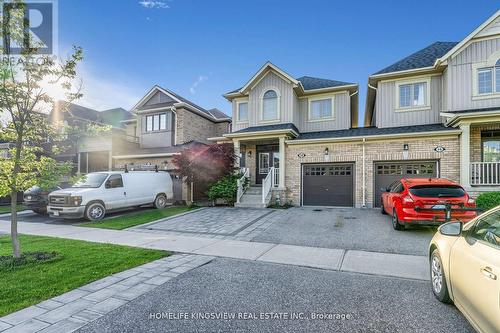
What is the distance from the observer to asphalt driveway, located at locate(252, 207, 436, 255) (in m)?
6.55

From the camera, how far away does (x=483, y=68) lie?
1218cm

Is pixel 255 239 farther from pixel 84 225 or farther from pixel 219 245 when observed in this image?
pixel 84 225

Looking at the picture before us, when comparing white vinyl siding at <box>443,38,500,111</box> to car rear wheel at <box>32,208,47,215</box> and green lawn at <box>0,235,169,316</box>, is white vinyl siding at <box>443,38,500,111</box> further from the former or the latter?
car rear wheel at <box>32,208,47,215</box>

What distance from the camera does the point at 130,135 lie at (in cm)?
2181

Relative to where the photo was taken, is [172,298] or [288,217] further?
[288,217]

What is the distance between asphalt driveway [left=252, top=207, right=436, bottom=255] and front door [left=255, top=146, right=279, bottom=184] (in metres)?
5.85

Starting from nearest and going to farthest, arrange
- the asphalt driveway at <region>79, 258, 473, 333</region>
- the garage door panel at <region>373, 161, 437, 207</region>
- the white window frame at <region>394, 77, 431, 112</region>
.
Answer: the asphalt driveway at <region>79, 258, 473, 333</region> → the garage door panel at <region>373, 161, 437, 207</region> → the white window frame at <region>394, 77, 431, 112</region>

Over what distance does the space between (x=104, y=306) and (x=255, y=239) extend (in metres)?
4.52

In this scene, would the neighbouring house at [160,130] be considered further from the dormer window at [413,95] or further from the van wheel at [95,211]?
the dormer window at [413,95]

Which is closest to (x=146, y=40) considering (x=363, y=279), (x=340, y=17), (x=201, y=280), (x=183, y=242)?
(x=340, y=17)

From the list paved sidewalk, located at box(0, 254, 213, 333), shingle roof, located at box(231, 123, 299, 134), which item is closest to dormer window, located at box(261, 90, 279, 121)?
shingle roof, located at box(231, 123, 299, 134)

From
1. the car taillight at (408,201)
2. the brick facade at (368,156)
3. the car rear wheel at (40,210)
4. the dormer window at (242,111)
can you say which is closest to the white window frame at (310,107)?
the brick facade at (368,156)

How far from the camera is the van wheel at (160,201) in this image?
14.5 metres

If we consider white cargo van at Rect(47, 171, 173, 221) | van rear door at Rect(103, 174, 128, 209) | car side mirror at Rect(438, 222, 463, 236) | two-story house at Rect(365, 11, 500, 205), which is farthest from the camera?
van rear door at Rect(103, 174, 128, 209)
